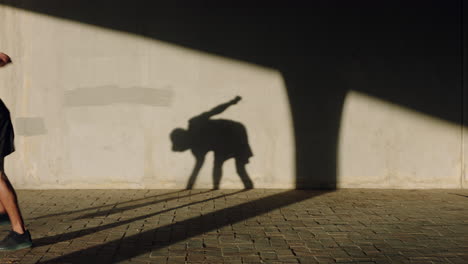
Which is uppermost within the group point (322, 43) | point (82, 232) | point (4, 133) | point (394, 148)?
point (322, 43)

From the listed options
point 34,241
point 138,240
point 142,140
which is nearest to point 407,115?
point 142,140

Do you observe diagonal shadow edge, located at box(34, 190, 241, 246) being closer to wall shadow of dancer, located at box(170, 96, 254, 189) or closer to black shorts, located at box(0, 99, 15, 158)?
black shorts, located at box(0, 99, 15, 158)

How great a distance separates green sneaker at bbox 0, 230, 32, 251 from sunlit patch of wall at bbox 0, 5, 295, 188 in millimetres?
3373

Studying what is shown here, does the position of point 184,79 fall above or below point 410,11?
below

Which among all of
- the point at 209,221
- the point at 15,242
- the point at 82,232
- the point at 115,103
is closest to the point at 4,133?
the point at 15,242

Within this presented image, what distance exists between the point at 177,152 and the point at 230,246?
3.46 metres

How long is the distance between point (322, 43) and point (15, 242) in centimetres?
530

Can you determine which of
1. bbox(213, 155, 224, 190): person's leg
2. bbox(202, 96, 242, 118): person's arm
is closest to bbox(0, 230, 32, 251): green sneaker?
bbox(213, 155, 224, 190): person's leg

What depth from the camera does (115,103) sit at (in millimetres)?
8852

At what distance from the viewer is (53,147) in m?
8.89

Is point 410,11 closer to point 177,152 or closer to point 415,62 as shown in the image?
point 415,62

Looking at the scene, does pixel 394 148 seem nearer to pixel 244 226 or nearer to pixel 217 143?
pixel 217 143

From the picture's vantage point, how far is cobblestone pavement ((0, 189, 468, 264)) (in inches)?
211

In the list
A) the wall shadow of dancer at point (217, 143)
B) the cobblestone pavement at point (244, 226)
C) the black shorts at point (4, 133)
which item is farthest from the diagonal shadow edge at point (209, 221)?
the black shorts at point (4, 133)
